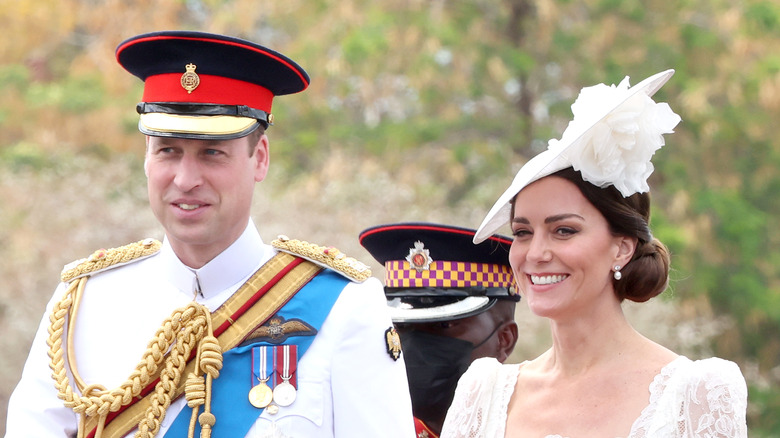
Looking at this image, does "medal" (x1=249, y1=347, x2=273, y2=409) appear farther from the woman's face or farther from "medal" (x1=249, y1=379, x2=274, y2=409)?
the woman's face

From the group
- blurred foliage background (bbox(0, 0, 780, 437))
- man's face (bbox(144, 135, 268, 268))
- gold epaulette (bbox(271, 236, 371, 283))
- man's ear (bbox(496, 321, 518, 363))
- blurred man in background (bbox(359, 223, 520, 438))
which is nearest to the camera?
man's face (bbox(144, 135, 268, 268))

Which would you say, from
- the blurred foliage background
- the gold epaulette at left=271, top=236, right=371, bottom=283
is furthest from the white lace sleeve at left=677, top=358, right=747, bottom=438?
the blurred foliage background

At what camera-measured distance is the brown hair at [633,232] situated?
9.92ft

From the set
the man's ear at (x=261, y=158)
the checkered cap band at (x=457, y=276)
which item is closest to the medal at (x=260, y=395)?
the man's ear at (x=261, y=158)

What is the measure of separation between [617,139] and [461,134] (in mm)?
9737

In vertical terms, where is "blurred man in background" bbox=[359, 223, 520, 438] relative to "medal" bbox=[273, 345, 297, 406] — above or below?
above

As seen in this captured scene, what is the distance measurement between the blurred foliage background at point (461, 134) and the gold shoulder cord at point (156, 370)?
800 cm

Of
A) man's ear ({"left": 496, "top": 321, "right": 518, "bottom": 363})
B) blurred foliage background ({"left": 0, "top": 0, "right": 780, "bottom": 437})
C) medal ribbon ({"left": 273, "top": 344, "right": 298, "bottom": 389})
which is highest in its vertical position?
blurred foliage background ({"left": 0, "top": 0, "right": 780, "bottom": 437})

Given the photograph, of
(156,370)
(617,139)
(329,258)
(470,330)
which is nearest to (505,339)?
(470,330)

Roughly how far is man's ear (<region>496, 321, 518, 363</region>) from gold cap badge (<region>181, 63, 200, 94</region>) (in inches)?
59.0

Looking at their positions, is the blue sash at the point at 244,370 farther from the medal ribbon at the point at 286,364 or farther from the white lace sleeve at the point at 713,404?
the white lace sleeve at the point at 713,404

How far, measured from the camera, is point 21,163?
12.1m

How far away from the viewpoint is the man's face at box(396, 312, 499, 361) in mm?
3965

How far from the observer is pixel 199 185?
9.67ft
